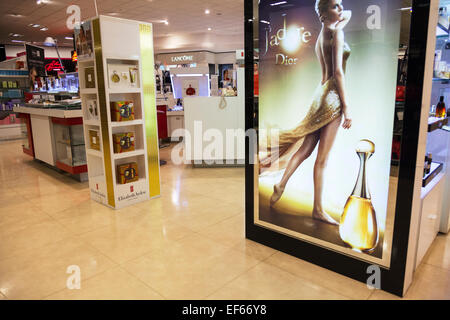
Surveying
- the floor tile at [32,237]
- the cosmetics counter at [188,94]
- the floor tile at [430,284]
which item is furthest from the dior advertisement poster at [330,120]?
the cosmetics counter at [188,94]

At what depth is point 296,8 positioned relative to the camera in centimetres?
226

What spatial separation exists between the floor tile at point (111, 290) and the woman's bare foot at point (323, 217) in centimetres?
124

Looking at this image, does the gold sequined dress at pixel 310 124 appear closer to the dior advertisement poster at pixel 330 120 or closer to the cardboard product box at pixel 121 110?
the dior advertisement poster at pixel 330 120

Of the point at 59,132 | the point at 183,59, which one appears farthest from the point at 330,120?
the point at 183,59

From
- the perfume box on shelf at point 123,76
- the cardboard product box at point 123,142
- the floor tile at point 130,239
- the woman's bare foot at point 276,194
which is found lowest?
the floor tile at point 130,239

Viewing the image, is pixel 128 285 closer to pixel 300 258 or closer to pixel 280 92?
pixel 300 258

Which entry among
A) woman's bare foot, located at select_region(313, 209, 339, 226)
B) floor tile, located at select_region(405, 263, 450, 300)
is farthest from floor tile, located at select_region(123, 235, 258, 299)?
floor tile, located at select_region(405, 263, 450, 300)

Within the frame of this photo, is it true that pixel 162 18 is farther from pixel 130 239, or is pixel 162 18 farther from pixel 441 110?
pixel 441 110

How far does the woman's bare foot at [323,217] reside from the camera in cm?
230

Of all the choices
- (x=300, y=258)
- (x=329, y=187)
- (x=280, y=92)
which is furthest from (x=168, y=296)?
(x=280, y=92)

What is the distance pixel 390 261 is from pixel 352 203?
43cm

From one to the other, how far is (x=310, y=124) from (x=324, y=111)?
14 cm

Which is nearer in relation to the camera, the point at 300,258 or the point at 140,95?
the point at 300,258

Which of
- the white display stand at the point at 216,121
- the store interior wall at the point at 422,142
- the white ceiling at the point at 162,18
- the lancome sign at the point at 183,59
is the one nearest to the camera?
the store interior wall at the point at 422,142
